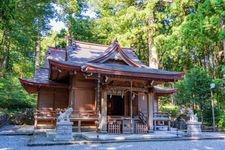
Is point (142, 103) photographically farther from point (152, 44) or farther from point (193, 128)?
point (152, 44)

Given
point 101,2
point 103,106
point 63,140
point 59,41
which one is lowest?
point 63,140

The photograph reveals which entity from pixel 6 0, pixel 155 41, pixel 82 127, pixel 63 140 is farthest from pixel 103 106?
pixel 155 41

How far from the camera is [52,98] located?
1595cm

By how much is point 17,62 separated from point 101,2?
10907 millimetres

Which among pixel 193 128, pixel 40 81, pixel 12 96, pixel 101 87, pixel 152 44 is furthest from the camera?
pixel 152 44

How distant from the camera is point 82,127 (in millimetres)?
13023

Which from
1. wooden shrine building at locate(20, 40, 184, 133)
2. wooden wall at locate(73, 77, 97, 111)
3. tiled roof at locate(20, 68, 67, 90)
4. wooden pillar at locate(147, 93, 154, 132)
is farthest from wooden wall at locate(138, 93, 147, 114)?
tiled roof at locate(20, 68, 67, 90)

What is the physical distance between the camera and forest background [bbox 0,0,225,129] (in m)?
16.5

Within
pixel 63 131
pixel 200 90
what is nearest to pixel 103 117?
pixel 63 131

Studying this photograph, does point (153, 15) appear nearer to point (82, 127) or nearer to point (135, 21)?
point (135, 21)

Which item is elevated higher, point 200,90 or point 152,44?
point 152,44

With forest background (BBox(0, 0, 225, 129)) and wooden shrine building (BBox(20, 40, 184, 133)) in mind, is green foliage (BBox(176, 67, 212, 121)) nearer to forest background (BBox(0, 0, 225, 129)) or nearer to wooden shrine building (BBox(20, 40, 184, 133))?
forest background (BBox(0, 0, 225, 129))

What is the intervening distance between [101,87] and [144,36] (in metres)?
12.2

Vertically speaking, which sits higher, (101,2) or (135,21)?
(101,2)
